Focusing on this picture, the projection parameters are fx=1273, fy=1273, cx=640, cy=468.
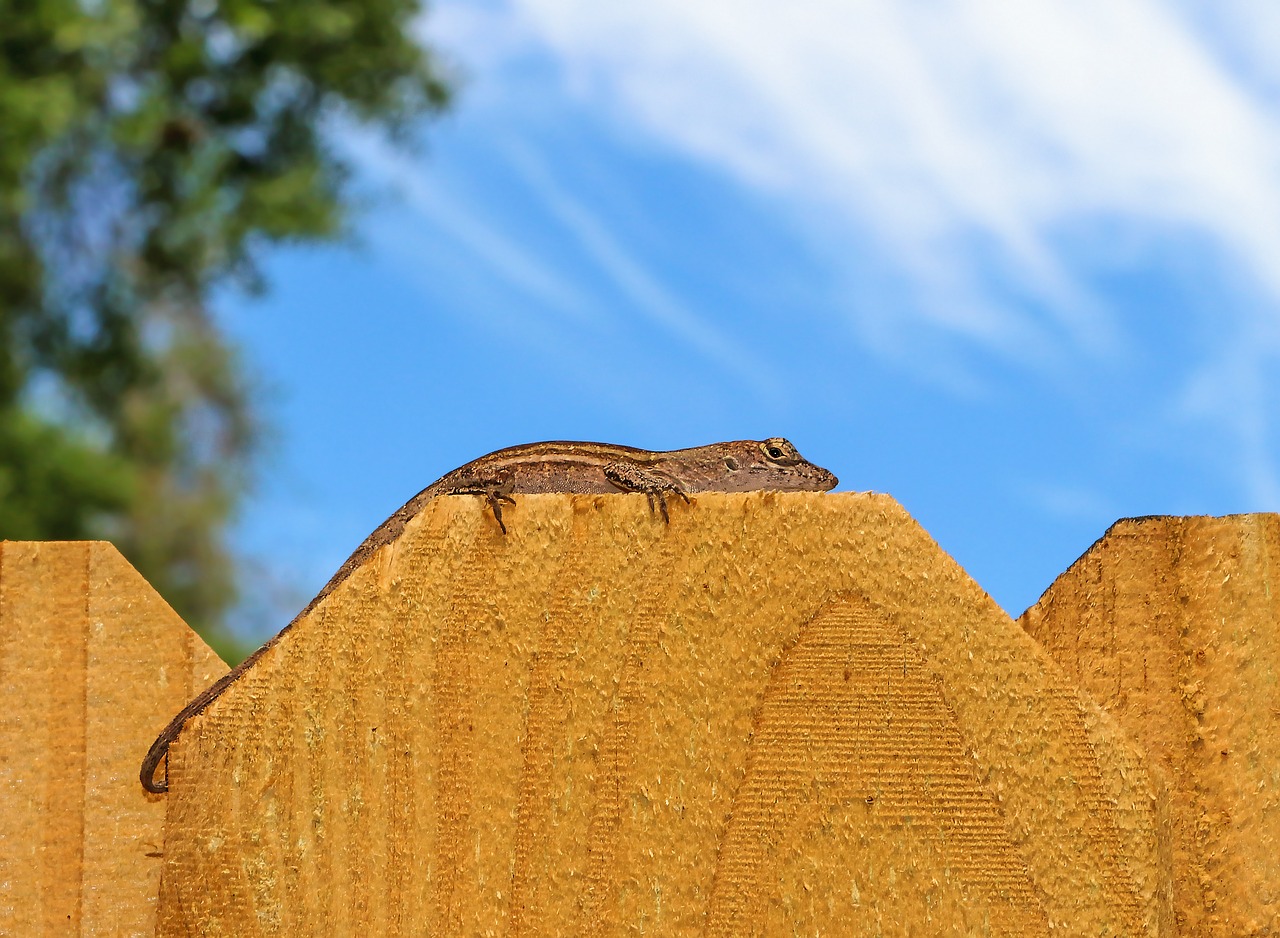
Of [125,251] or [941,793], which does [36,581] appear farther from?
[125,251]

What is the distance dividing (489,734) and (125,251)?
12.6 meters

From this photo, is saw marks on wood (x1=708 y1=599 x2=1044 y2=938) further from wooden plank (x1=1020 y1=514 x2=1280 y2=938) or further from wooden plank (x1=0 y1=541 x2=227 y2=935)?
wooden plank (x1=0 y1=541 x2=227 y2=935)

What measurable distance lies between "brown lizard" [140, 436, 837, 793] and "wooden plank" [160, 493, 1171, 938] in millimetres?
81

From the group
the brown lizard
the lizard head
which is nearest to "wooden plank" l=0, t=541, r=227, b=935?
the brown lizard

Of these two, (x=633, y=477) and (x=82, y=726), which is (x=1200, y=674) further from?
(x=82, y=726)

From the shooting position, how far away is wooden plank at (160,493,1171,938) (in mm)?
1516

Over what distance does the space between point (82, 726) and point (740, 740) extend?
3.70 ft

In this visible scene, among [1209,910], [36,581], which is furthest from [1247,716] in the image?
[36,581]

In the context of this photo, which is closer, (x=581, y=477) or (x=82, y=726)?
(x=82, y=726)

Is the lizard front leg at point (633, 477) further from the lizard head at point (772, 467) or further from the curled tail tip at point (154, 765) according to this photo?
the curled tail tip at point (154, 765)

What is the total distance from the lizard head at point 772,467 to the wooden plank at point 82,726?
5.10 feet

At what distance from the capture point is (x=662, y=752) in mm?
1580

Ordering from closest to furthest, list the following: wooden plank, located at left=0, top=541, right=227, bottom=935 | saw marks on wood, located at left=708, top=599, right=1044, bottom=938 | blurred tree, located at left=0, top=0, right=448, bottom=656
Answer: saw marks on wood, located at left=708, top=599, right=1044, bottom=938, wooden plank, located at left=0, top=541, right=227, bottom=935, blurred tree, located at left=0, top=0, right=448, bottom=656

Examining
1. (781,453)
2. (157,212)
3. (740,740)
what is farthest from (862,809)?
(157,212)
